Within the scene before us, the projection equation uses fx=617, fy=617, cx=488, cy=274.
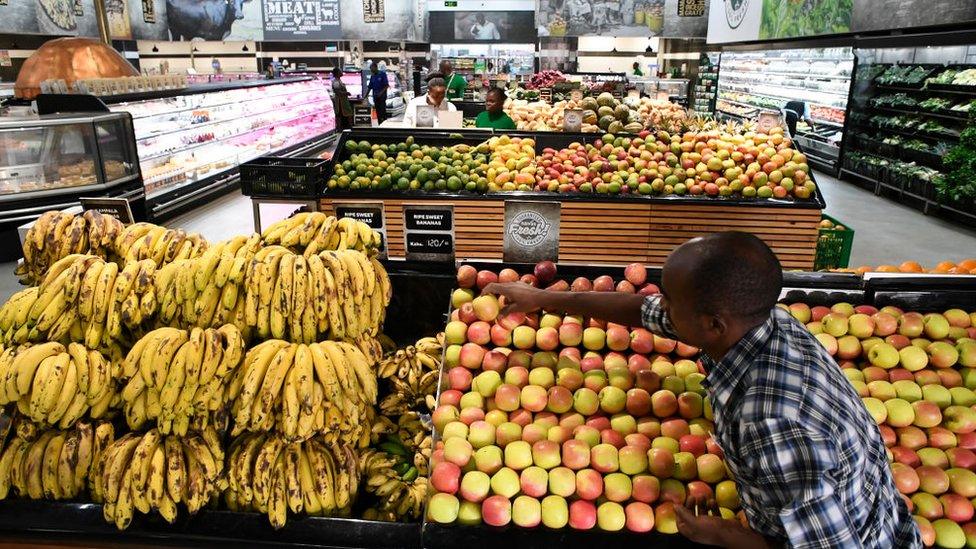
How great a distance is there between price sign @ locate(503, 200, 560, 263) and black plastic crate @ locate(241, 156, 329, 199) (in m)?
2.17

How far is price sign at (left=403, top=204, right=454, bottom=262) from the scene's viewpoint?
3.36m

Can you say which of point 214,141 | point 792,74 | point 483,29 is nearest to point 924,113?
point 792,74

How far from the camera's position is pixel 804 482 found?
44.5 inches

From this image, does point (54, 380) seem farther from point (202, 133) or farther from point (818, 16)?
point (818, 16)

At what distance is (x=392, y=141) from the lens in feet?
18.1

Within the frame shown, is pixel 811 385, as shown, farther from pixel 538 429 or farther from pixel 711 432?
pixel 538 429

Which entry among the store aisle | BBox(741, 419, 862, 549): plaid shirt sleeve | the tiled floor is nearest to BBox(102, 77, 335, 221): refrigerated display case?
the tiled floor

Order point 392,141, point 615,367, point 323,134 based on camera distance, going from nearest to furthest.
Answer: point 615,367 < point 392,141 < point 323,134

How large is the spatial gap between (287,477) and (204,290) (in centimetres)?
61

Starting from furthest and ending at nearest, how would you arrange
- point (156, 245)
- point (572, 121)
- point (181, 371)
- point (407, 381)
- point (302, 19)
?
point (302, 19), point (572, 121), point (407, 381), point (156, 245), point (181, 371)

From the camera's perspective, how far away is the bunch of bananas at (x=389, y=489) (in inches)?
80.3

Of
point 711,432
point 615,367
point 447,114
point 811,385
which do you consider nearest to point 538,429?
point 615,367

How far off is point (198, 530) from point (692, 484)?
1.42m

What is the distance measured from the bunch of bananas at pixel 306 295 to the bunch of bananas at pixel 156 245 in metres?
0.39
